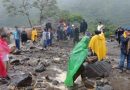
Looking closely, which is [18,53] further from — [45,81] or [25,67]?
[45,81]

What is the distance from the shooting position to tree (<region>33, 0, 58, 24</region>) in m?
41.8

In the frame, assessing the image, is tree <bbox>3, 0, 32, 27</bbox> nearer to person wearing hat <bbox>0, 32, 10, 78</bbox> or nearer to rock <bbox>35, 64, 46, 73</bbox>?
rock <bbox>35, 64, 46, 73</bbox>

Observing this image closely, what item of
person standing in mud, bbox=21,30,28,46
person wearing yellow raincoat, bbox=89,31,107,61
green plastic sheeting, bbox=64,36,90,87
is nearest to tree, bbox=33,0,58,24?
person standing in mud, bbox=21,30,28,46

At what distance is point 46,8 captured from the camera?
4247 centimetres

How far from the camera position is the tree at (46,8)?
137 ft

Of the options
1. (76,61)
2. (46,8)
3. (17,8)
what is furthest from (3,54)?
(17,8)

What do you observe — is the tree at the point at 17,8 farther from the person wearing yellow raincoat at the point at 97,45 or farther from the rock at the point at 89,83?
the rock at the point at 89,83

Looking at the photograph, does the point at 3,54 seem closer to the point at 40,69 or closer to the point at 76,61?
the point at 76,61

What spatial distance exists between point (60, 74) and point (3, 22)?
54.0 m

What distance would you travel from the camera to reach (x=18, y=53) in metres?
21.1

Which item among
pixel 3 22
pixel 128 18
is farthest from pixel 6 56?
pixel 3 22

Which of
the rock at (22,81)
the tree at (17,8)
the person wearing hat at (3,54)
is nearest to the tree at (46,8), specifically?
the tree at (17,8)

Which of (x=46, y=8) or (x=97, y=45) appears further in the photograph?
(x=46, y=8)

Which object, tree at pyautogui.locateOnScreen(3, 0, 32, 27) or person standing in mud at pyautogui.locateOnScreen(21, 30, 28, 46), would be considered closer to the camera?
person standing in mud at pyautogui.locateOnScreen(21, 30, 28, 46)
